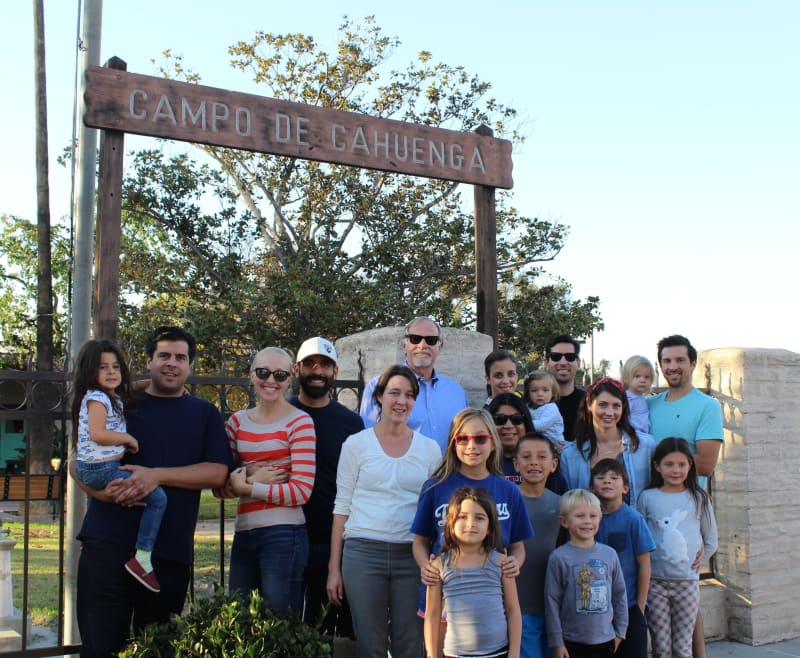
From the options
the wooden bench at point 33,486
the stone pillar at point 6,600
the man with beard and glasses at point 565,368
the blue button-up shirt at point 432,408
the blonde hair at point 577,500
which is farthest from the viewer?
the stone pillar at point 6,600

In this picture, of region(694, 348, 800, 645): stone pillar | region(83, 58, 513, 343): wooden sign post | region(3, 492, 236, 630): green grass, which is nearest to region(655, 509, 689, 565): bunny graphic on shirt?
region(694, 348, 800, 645): stone pillar

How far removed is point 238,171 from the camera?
54.5ft

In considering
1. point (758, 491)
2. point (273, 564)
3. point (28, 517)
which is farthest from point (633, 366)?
point (28, 517)

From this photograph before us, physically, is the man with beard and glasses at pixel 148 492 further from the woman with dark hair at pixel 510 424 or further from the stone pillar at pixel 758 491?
the stone pillar at pixel 758 491

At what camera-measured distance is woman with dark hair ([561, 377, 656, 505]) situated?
403 cm

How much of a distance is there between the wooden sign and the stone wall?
3.72ft

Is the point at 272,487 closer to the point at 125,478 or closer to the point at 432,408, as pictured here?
the point at 125,478

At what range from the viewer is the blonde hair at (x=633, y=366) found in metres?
4.59

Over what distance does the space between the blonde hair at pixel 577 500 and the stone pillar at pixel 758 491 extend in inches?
87.5

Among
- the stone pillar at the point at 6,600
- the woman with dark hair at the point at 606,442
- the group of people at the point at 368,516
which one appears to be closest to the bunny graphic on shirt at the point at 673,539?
the group of people at the point at 368,516

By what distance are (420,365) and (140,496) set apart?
1499 mm

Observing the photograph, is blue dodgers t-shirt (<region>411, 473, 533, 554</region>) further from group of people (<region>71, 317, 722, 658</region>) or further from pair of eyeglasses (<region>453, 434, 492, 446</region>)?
pair of eyeglasses (<region>453, 434, 492, 446</region>)

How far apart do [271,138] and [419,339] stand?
5.60 ft

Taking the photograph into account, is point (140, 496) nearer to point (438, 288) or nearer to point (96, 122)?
point (96, 122)
